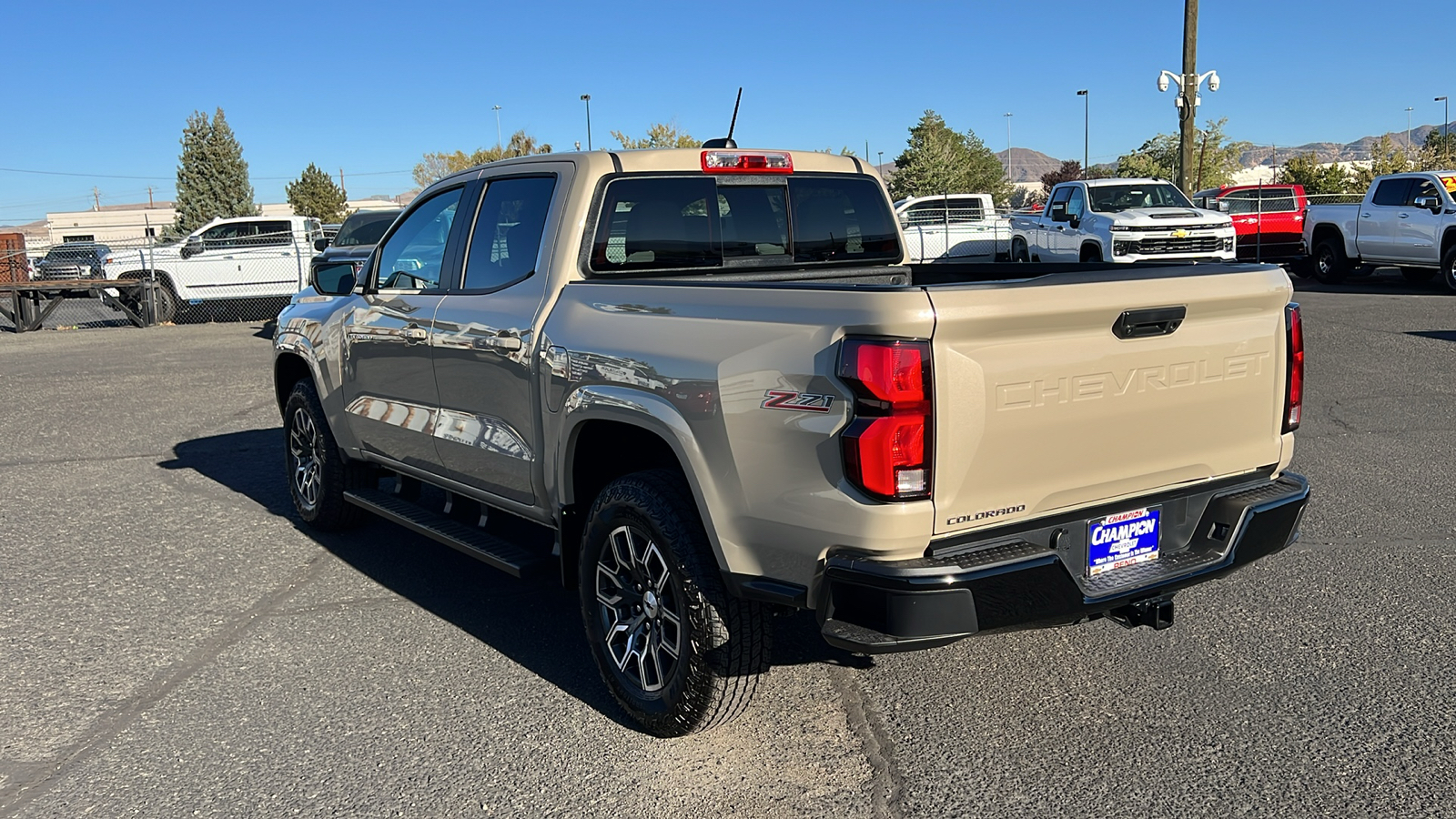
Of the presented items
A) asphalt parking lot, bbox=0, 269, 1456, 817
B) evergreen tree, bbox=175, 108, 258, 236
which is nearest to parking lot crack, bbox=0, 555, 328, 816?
asphalt parking lot, bbox=0, 269, 1456, 817

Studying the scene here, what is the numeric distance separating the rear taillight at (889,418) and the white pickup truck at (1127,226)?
1591 cm

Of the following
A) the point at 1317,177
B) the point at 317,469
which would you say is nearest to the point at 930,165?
the point at 1317,177

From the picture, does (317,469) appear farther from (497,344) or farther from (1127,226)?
(1127,226)

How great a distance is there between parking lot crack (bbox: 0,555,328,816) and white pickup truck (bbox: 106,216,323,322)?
1681 centimetres

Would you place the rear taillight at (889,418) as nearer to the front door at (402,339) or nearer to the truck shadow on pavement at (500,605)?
the truck shadow on pavement at (500,605)

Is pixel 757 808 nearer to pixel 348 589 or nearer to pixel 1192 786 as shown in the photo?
pixel 1192 786

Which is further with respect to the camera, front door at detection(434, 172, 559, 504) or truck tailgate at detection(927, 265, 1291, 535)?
front door at detection(434, 172, 559, 504)

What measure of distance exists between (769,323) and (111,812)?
248 cm

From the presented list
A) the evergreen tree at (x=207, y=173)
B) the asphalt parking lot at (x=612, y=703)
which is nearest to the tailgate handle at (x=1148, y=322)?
the asphalt parking lot at (x=612, y=703)

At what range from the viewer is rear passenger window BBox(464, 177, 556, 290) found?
454 centimetres

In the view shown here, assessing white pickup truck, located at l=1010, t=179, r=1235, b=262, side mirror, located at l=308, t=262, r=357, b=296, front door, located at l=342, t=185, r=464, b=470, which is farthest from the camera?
white pickup truck, located at l=1010, t=179, r=1235, b=262

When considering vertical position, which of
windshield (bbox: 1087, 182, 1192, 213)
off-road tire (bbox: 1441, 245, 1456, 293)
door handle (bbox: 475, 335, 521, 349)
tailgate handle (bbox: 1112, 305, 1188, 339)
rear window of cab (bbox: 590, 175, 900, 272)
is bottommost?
off-road tire (bbox: 1441, 245, 1456, 293)

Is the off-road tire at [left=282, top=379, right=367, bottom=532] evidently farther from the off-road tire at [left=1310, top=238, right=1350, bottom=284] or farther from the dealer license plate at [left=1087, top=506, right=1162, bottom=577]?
the off-road tire at [left=1310, top=238, right=1350, bottom=284]

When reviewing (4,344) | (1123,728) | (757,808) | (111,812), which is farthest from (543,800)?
(4,344)
